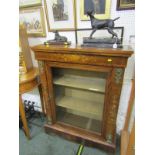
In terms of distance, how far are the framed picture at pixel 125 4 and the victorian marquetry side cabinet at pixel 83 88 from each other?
0.44 metres

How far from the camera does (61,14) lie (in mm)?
1455

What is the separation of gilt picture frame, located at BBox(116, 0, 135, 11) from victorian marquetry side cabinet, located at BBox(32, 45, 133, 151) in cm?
44

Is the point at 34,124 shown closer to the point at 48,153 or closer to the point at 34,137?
the point at 34,137

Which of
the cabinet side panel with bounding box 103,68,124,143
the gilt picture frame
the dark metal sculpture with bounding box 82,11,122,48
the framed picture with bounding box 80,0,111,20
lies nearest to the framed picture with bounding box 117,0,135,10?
the gilt picture frame

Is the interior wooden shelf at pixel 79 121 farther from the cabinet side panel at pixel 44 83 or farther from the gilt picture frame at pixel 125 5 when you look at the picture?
the gilt picture frame at pixel 125 5

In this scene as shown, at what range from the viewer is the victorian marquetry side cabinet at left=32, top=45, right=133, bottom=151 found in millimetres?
1077

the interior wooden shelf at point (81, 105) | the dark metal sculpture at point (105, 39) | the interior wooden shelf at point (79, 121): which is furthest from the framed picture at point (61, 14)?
the interior wooden shelf at point (79, 121)

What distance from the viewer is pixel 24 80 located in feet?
4.71

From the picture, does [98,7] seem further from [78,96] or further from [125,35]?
[78,96]

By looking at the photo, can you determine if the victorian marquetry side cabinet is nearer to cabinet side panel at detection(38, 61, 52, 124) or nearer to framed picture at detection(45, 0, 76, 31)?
cabinet side panel at detection(38, 61, 52, 124)

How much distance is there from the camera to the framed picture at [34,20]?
1.57 m

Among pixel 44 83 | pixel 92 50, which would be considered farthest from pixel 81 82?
pixel 92 50

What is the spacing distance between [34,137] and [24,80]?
82cm
